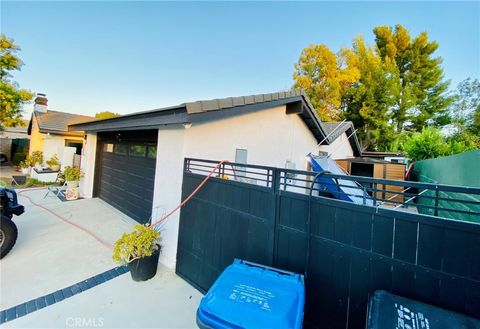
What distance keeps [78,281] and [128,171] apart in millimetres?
3564

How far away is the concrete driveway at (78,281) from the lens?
278 cm

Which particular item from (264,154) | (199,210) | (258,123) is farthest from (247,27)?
(199,210)

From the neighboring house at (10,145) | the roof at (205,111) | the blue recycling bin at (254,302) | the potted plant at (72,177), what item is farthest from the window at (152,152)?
the neighboring house at (10,145)

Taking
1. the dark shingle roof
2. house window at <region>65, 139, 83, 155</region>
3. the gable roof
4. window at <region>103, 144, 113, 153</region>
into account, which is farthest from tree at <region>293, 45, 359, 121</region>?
house window at <region>65, 139, 83, 155</region>

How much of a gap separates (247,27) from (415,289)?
987cm

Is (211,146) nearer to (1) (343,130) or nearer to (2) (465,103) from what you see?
(1) (343,130)

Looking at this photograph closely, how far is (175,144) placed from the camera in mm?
4230

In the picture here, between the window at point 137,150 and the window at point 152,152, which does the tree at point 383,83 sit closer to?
the window at point 137,150

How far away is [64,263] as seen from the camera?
3.92 m

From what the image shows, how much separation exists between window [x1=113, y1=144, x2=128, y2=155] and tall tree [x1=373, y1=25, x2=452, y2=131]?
2246 cm

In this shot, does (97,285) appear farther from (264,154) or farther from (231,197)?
(264,154)

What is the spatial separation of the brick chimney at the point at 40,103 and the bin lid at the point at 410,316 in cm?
2165

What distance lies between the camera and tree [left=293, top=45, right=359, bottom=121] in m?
19.0

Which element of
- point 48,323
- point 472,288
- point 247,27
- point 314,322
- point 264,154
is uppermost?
Result: point 247,27
